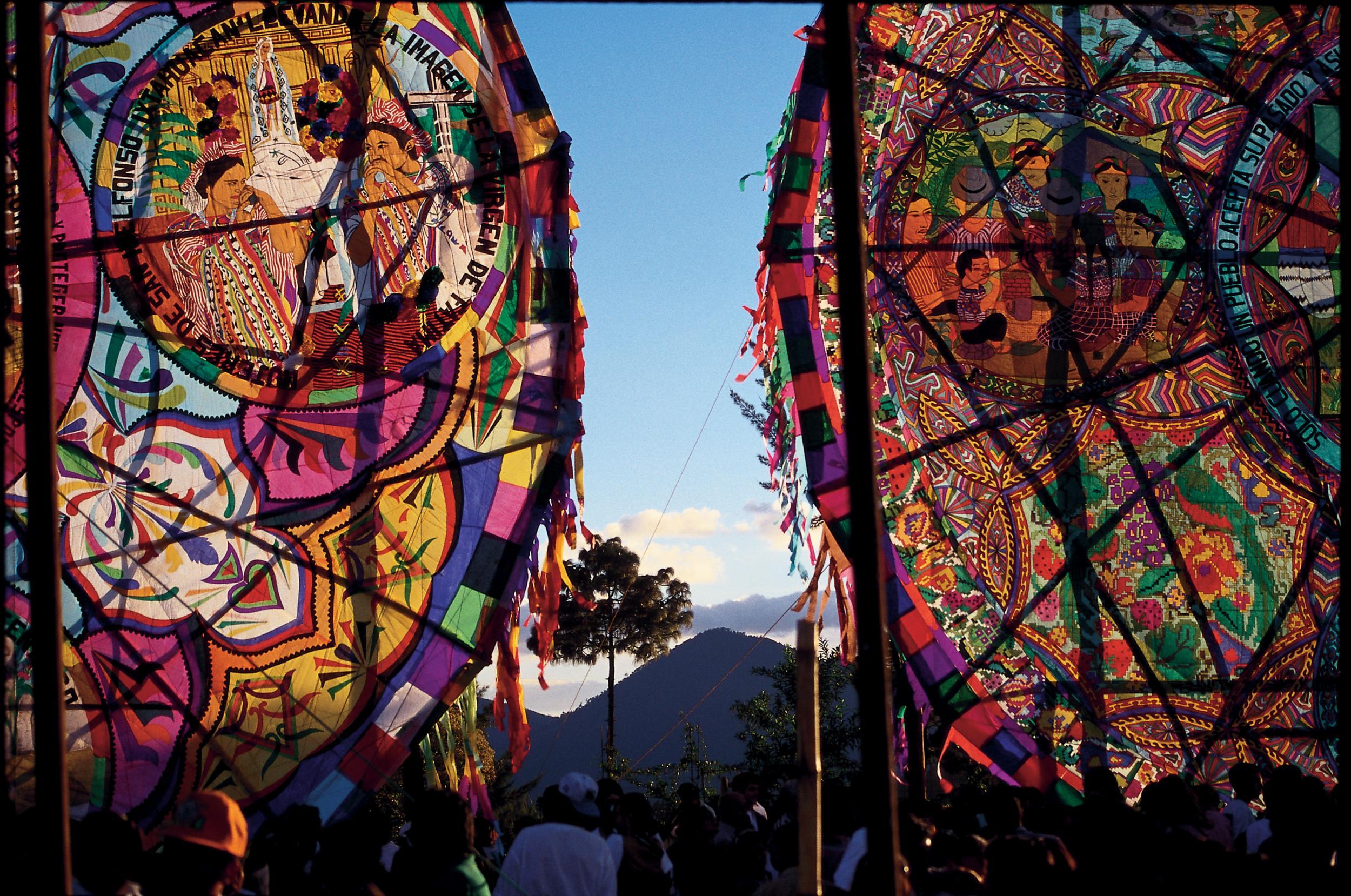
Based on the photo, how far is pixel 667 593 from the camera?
1423 inches

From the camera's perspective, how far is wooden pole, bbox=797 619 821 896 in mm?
4758

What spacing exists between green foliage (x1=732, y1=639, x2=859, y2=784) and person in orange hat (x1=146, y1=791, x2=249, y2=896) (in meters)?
23.0

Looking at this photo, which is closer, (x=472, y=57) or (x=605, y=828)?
(x=605, y=828)

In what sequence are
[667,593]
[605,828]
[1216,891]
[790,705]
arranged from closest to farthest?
1. [1216,891]
2. [605,828]
3. [790,705]
4. [667,593]

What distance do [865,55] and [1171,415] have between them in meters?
2.99

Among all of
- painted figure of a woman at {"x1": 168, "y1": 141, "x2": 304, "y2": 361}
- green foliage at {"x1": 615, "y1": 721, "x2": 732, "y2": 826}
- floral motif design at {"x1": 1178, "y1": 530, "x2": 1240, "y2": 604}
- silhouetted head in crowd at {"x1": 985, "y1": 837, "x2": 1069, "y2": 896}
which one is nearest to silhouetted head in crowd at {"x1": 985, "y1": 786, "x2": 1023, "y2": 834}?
silhouetted head in crowd at {"x1": 985, "y1": 837, "x2": 1069, "y2": 896}

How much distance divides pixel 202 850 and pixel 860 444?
248cm

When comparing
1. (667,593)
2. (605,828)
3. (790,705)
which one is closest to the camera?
(605,828)

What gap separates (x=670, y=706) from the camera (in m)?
140

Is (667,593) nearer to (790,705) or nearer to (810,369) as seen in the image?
(790,705)

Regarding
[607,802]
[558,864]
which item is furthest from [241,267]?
[558,864]

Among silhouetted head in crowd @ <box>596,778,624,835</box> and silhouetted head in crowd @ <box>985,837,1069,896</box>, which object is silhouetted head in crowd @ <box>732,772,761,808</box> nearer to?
silhouetted head in crowd @ <box>596,778,624,835</box>

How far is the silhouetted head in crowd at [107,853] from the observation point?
425 centimetres

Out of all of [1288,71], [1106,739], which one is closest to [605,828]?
[1106,739]
